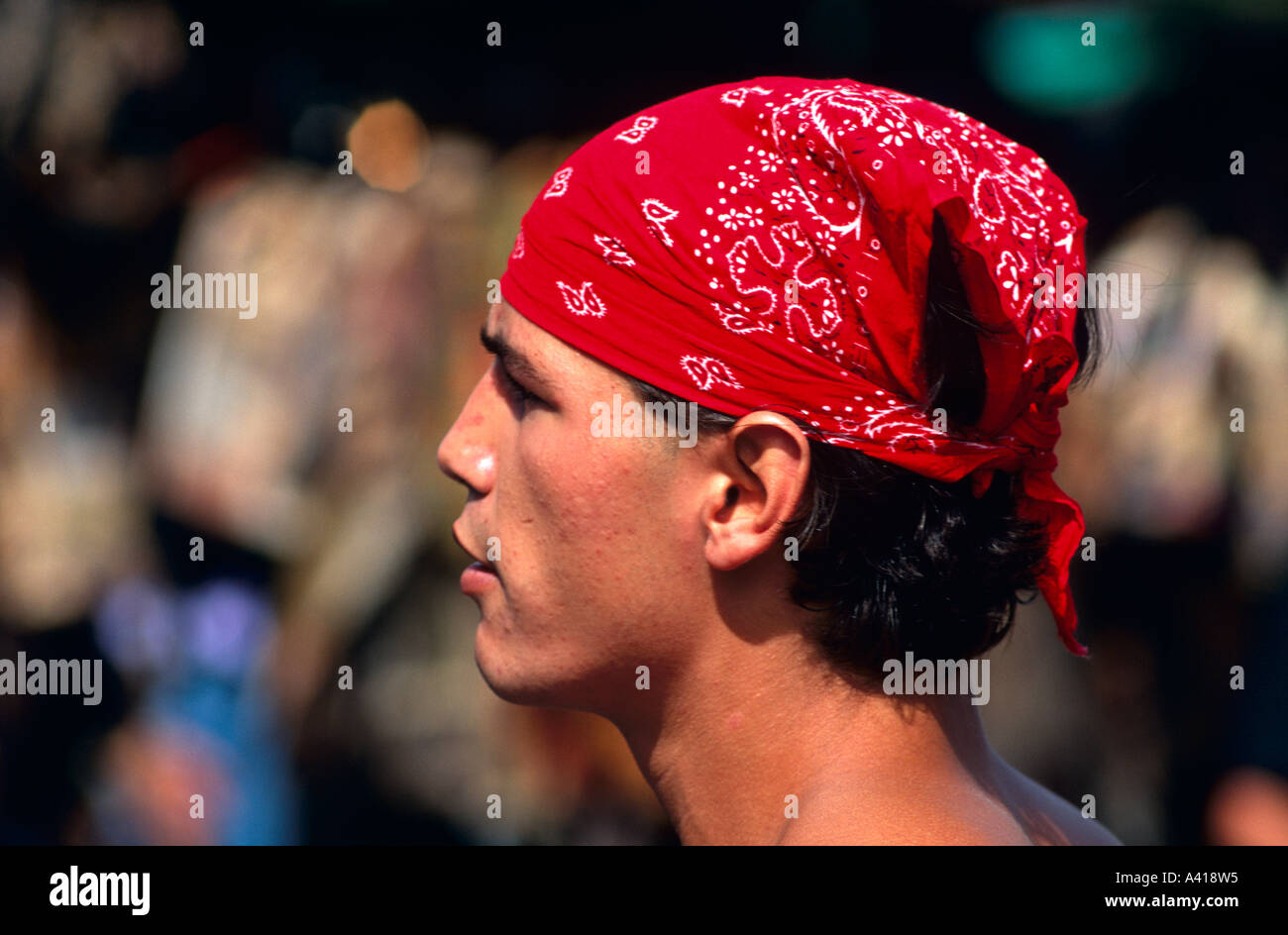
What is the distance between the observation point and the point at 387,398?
16.7ft

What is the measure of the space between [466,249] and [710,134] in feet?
11.1

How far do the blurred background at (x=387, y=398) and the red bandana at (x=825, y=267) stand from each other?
3258mm

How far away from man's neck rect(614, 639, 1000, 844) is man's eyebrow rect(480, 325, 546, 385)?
0.53m

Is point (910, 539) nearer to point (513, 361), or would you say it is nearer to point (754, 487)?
point (754, 487)

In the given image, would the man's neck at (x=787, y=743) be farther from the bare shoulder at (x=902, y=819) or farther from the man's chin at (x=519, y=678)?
the man's chin at (x=519, y=678)

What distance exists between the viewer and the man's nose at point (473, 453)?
1980 mm

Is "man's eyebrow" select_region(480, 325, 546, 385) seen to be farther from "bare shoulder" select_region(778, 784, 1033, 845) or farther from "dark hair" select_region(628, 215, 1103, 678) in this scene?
"bare shoulder" select_region(778, 784, 1033, 845)

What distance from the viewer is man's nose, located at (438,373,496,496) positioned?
1980 millimetres

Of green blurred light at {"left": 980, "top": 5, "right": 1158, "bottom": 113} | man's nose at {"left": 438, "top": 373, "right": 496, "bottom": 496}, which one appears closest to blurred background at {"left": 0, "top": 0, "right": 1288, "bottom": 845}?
green blurred light at {"left": 980, "top": 5, "right": 1158, "bottom": 113}

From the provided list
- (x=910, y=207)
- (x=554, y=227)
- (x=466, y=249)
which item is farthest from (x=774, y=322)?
(x=466, y=249)

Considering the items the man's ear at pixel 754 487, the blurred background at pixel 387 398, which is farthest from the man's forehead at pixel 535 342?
the blurred background at pixel 387 398

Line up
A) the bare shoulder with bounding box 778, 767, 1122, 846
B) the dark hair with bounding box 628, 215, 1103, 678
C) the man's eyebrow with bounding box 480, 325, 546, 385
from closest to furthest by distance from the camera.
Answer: the bare shoulder with bounding box 778, 767, 1122, 846 → the dark hair with bounding box 628, 215, 1103, 678 → the man's eyebrow with bounding box 480, 325, 546, 385
